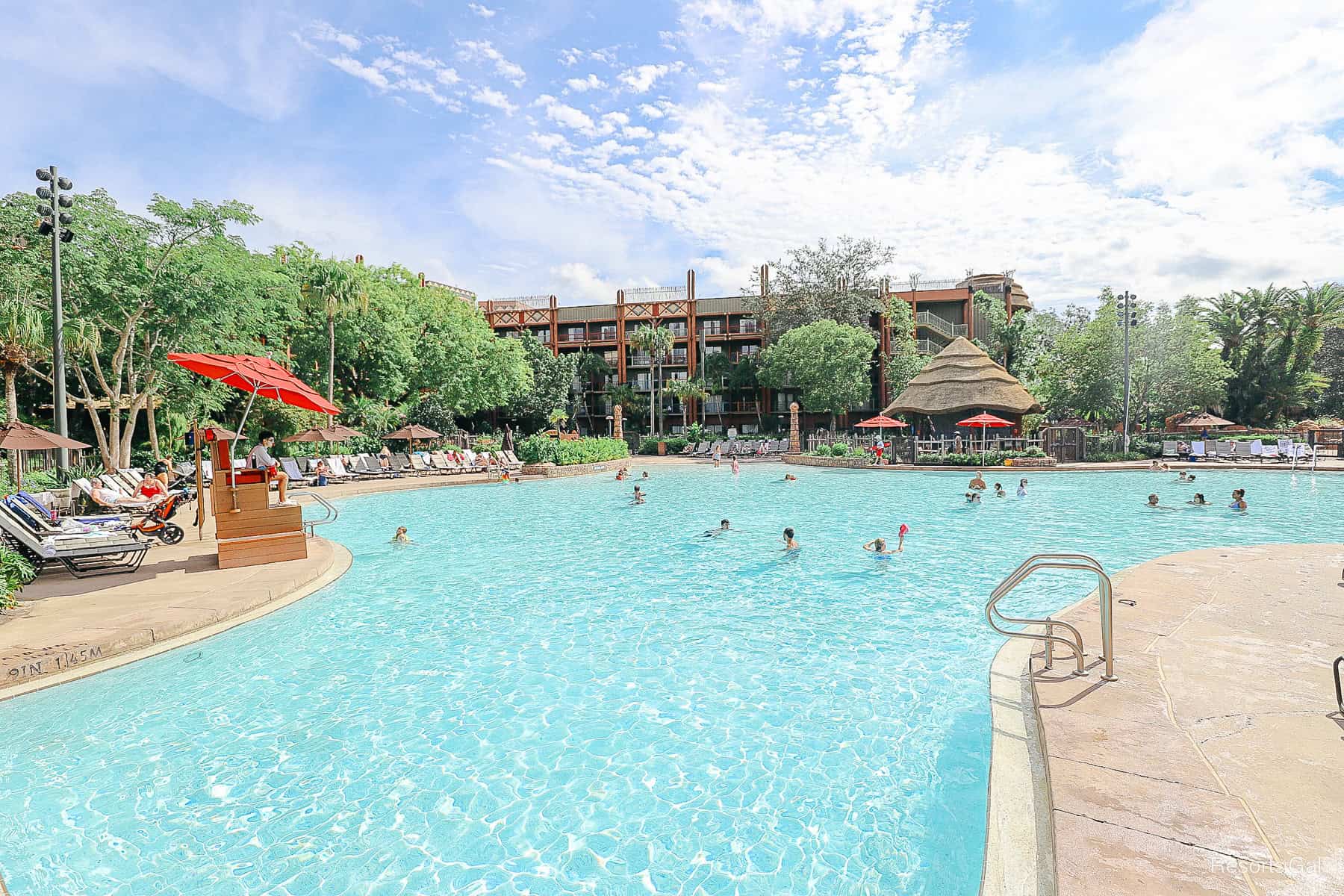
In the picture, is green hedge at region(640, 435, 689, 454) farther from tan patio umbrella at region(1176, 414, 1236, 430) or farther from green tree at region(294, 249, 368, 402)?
tan patio umbrella at region(1176, 414, 1236, 430)

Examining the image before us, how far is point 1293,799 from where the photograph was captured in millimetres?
Result: 2961

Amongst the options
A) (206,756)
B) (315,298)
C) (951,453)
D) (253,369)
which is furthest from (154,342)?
(951,453)

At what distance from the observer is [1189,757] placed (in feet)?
10.8

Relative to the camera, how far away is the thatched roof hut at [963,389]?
101ft

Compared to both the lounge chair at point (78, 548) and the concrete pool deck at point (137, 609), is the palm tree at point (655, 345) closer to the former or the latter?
the concrete pool deck at point (137, 609)

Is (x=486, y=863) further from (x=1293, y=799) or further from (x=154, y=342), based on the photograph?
(x=154, y=342)

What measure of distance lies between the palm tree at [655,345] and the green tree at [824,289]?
7.91 metres

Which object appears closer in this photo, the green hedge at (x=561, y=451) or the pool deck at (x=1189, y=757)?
the pool deck at (x=1189, y=757)

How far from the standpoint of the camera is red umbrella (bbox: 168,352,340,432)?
862 cm

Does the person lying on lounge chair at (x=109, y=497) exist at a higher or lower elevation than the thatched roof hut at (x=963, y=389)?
lower

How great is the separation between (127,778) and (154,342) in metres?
19.2

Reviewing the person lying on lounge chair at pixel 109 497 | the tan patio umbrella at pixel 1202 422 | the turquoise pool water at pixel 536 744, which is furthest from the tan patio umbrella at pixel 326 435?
the tan patio umbrella at pixel 1202 422

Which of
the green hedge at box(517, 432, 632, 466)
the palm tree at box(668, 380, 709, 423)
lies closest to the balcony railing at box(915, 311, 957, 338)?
the palm tree at box(668, 380, 709, 423)

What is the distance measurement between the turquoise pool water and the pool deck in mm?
484
